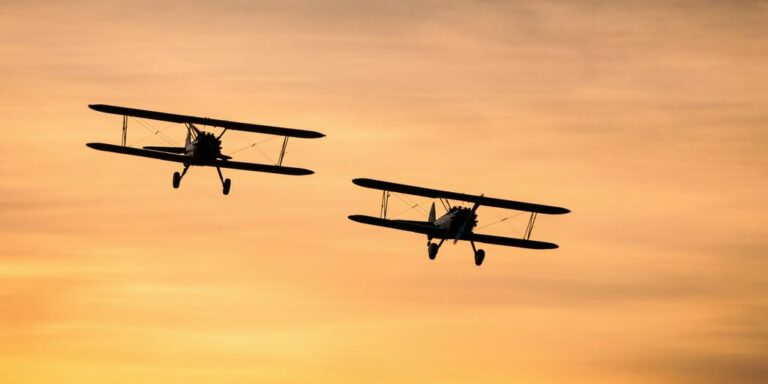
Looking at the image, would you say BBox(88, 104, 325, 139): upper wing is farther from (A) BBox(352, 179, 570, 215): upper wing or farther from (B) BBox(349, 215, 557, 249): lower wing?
(B) BBox(349, 215, 557, 249): lower wing

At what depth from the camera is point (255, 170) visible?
7538 centimetres

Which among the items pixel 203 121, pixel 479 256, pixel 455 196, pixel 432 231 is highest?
pixel 203 121

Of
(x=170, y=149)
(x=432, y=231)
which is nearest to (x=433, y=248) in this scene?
(x=432, y=231)

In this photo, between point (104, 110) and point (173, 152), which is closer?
point (104, 110)

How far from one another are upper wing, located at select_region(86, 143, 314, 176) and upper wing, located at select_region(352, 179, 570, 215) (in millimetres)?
3464

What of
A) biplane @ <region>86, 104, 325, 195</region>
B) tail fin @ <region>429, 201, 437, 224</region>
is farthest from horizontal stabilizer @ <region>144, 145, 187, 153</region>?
tail fin @ <region>429, 201, 437, 224</region>

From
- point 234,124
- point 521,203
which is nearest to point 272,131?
point 234,124

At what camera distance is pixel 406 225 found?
76.4 meters

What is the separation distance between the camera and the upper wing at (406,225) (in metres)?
74.5

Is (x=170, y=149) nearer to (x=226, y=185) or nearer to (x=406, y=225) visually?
(x=226, y=185)

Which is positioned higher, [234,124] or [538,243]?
[234,124]

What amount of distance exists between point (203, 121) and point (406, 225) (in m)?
11.0

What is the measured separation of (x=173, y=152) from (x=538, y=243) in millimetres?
18948

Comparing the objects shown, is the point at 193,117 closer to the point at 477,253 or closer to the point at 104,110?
the point at 104,110
